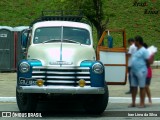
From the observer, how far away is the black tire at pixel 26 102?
484 inches

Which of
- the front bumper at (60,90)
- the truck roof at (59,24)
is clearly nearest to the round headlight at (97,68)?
the front bumper at (60,90)

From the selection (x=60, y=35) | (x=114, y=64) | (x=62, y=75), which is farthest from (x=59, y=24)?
(x=62, y=75)

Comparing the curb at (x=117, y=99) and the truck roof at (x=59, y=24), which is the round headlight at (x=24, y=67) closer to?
the truck roof at (x=59, y=24)

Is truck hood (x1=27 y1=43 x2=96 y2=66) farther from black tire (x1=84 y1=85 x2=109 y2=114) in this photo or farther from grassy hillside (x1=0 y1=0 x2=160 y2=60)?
grassy hillside (x1=0 y1=0 x2=160 y2=60)

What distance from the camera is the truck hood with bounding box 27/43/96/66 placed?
1193cm

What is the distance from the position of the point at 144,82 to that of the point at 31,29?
3332mm

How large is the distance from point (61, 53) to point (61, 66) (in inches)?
17.5

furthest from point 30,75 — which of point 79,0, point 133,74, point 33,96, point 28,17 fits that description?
point 28,17

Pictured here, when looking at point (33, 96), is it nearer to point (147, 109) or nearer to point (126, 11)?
point (147, 109)

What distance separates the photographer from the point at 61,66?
1182cm

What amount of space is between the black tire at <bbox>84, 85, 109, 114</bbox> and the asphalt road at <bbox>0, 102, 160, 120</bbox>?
0.50 feet

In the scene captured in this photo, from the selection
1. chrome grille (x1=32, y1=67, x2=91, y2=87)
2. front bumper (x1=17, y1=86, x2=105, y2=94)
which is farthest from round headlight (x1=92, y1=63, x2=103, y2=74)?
front bumper (x1=17, y1=86, x2=105, y2=94)

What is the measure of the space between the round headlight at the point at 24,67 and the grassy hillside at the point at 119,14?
14779mm

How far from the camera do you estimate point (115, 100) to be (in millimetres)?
14812
